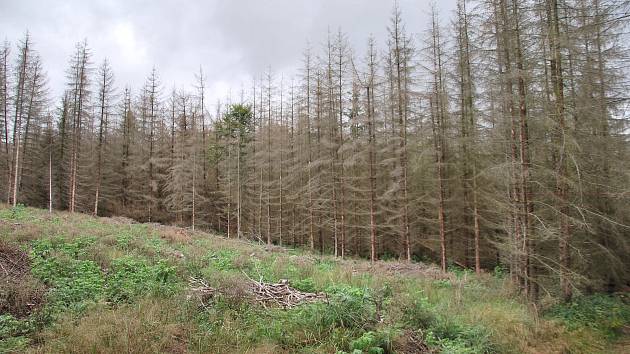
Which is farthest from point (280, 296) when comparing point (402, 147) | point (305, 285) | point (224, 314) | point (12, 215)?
point (12, 215)

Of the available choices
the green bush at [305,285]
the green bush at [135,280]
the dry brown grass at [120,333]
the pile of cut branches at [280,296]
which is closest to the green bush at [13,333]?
the dry brown grass at [120,333]

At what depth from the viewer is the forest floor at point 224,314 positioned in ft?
14.5

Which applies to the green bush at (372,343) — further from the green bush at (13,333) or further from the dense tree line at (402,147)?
the dense tree line at (402,147)

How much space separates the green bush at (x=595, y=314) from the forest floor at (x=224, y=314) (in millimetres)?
34

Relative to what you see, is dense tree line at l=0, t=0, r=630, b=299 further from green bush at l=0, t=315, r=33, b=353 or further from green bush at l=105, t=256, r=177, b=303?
green bush at l=0, t=315, r=33, b=353

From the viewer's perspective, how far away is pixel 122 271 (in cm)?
686

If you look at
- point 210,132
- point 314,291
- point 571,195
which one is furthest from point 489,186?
point 210,132

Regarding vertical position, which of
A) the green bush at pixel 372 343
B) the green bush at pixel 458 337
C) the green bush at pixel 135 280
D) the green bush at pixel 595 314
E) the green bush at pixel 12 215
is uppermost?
the green bush at pixel 12 215

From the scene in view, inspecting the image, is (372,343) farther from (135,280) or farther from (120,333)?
(135,280)

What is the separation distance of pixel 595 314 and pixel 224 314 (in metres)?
10.1

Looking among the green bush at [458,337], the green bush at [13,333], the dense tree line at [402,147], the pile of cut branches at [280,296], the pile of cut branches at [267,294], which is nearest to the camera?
the green bush at [13,333]

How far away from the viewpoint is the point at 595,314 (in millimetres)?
9250

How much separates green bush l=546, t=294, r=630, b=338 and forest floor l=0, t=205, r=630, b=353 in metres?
0.03

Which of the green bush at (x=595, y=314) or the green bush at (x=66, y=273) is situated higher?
the green bush at (x=66, y=273)
